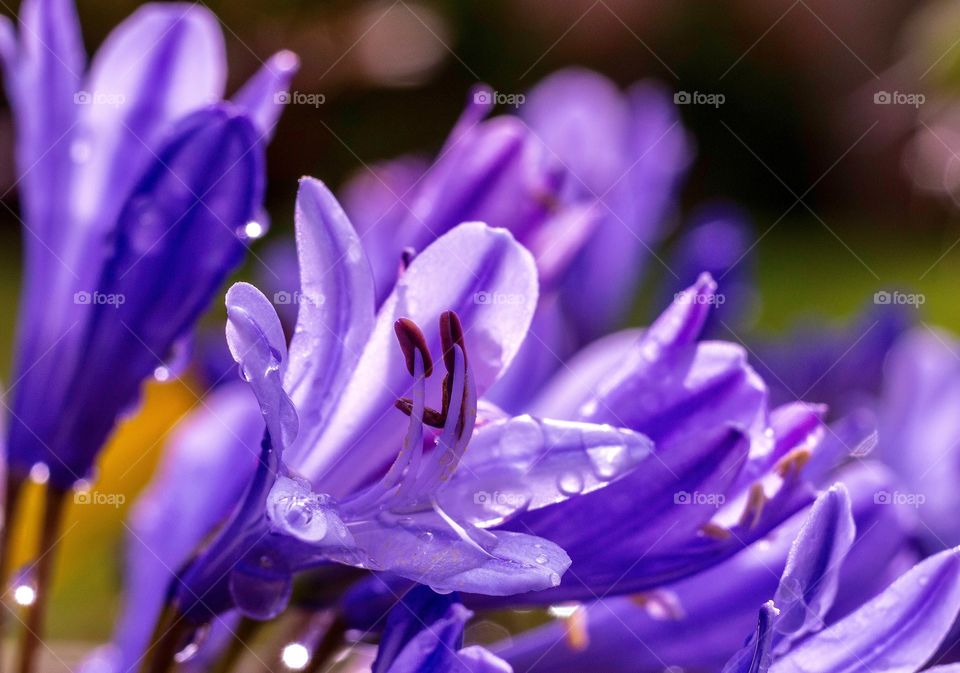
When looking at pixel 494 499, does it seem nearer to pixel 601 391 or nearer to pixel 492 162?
pixel 601 391

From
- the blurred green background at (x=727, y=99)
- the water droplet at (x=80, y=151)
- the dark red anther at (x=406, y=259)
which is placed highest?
the blurred green background at (x=727, y=99)

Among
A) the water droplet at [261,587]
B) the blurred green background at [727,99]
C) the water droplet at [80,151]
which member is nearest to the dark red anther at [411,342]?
the water droplet at [261,587]

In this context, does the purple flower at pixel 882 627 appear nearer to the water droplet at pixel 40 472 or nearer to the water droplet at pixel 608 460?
the water droplet at pixel 608 460

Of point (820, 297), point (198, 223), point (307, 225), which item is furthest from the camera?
point (820, 297)

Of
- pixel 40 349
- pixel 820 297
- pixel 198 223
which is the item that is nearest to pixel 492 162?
pixel 198 223

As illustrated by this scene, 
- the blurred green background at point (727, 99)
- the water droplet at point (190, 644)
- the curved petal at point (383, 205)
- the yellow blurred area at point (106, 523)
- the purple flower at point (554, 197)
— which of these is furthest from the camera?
the blurred green background at point (727, 99)

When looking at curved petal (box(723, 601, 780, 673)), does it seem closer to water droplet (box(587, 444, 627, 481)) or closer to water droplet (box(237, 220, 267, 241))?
water droplet (box(587, 444, 627, 481))
